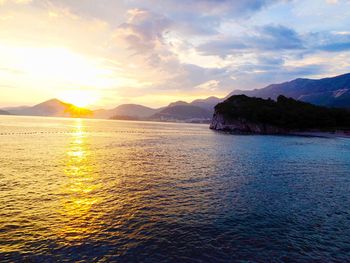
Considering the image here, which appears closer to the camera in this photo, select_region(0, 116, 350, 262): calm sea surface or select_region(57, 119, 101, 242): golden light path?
select_region(0, 116, 350, 262): calm sea surface

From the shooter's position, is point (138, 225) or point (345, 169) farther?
point (345, 169)

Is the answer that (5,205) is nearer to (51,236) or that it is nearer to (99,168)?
(51,236)

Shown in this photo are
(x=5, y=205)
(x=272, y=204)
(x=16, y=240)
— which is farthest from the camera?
(x=272, y=204)

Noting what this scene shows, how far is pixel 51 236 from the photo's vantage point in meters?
18.5

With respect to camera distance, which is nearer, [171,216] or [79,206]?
Answer: [171,216]

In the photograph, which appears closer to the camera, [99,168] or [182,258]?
[182,258]

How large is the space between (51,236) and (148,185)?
15924 mm

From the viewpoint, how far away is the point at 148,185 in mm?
33469

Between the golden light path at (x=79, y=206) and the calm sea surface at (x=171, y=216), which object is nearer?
the calm sea surface at (x=171, y=216)

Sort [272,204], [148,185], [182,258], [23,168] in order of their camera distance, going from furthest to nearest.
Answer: [23,168], [148,185], [272,204], [182,258]

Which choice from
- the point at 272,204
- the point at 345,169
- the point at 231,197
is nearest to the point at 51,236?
the point at 231,197

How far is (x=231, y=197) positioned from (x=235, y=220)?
6630 mm

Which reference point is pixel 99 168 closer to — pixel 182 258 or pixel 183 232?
pixel 183 232

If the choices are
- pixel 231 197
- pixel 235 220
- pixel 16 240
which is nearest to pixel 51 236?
pixel 16 240
